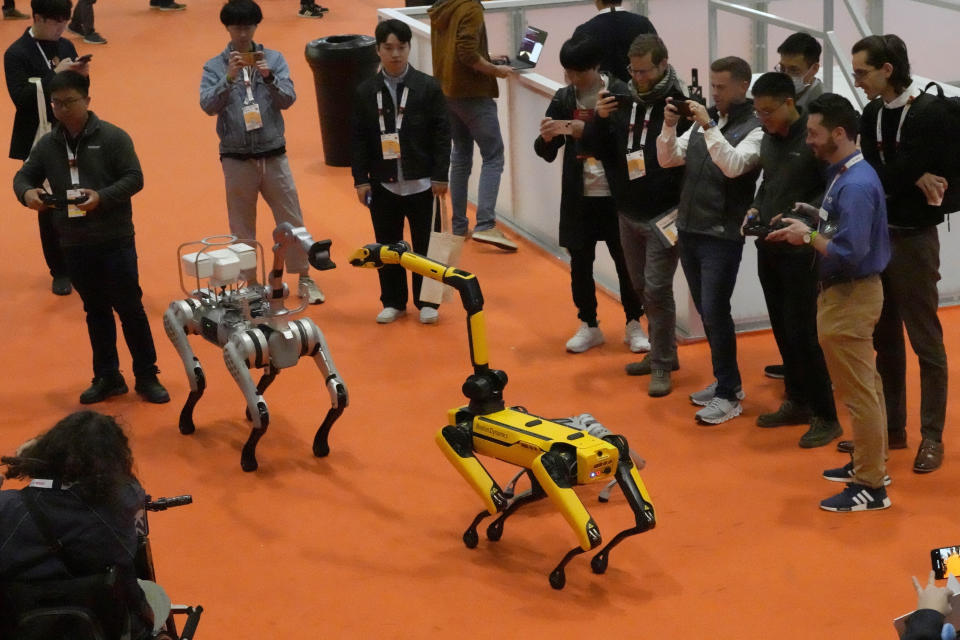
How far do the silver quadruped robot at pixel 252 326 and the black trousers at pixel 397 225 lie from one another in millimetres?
A: 1349

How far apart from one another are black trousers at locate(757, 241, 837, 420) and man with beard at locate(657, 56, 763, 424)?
0.19m

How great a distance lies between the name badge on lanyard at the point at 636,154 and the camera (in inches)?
228

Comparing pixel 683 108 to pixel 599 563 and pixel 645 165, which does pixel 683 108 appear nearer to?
pixel 645 165

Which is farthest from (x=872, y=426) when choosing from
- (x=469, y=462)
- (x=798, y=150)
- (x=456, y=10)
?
(x=456, y=10)

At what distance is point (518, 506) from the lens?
15.8 feet

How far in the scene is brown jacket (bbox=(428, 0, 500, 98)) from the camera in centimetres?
787

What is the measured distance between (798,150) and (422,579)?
222cm

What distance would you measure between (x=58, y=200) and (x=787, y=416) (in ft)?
11.1

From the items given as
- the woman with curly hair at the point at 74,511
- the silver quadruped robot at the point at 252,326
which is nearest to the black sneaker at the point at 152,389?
the silver quadruped robot at the point at 252,326

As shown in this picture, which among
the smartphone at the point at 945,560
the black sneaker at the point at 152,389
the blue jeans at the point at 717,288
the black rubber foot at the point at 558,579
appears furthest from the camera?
the black sneaker at the point at 152,389

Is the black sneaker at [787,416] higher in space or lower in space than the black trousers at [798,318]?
lower

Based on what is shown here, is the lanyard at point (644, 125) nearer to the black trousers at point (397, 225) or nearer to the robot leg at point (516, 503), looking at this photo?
the black trousers at point (397, 225)

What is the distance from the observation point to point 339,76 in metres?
9.77

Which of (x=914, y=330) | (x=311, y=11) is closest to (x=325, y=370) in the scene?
(x=914, y=330)
